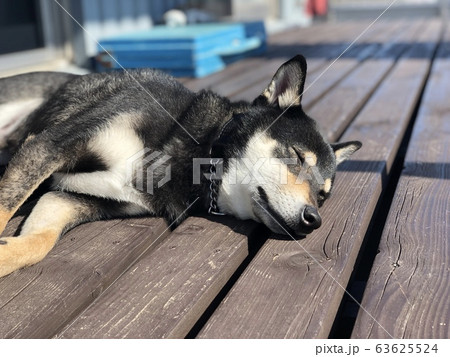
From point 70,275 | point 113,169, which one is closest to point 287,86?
point 113,169

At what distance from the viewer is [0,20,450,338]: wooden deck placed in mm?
1623

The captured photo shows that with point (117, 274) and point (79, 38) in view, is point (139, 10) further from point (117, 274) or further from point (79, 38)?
point (117, 274)

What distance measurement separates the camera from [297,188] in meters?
2.36

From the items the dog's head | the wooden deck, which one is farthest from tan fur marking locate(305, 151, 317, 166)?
the wooden deck

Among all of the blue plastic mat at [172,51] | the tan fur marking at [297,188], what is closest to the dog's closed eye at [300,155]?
the tan fur marking at [297,188]

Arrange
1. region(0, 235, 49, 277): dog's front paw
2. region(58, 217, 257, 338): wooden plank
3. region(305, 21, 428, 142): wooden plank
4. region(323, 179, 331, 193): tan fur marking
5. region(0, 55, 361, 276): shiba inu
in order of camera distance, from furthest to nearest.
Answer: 1. region(305, 21, 428, 142): wooden plank
2. region(323, 179, 331, 193): tan fur marking
3. region(0, 55, 361, 276): shiba inu
4. region(0, 235, 49, 277): dog's front paw
5. region(58, 217, 257, 338): wooden plank

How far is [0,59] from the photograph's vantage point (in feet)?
17.9

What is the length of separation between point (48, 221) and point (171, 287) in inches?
27.8

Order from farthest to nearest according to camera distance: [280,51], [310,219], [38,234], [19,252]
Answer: [280,51]
[310,219]
[38,234]
[19,252]

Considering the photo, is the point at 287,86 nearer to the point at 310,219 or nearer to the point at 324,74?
the point at 310,219

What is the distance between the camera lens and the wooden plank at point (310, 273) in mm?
1626

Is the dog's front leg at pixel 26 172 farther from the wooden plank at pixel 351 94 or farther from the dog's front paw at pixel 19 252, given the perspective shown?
the wooden plank at pixel 351 94

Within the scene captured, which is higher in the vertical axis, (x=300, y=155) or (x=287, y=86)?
(x=287, y=86)

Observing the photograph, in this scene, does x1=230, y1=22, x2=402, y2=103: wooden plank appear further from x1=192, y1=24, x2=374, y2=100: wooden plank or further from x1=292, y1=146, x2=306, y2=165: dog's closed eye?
x1=292, y1=146, x2=306, y2=165: dog's closed eye
